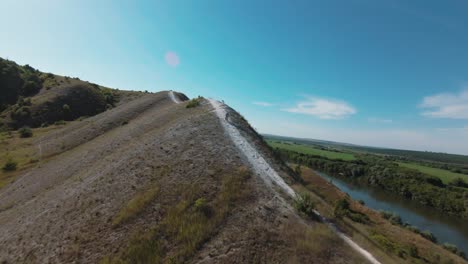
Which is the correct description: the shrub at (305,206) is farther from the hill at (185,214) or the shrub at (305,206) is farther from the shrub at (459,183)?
the shrub at (459,183)

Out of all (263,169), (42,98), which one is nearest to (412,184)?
(263,169)

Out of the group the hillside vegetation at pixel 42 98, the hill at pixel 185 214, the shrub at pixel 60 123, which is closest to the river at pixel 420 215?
the hill at pixel 185 214

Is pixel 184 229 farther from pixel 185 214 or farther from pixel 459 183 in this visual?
pixel 459 183

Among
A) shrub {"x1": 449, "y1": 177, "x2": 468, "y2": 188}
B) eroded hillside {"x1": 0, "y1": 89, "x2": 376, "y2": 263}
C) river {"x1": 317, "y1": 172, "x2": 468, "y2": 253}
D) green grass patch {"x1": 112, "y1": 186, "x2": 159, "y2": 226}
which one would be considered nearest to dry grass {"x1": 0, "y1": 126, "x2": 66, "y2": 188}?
eroded hillside {"x1": 0, "y1": 89, "x2": 376, "y2": 263}

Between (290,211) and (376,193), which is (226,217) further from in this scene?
(376,193)

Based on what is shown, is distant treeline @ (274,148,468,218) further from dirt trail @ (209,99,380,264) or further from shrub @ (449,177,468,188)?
dirt trail @ (209,99,380,264)

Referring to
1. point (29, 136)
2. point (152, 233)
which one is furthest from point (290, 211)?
point (29, 136)
